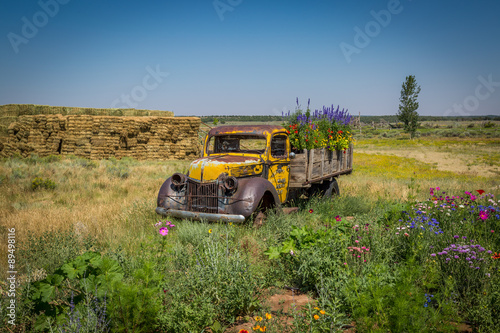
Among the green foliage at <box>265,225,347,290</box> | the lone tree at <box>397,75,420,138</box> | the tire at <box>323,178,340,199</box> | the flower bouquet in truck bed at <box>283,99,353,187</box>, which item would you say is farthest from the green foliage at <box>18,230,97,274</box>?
the lone tree at <box>397,75,420,138</box>

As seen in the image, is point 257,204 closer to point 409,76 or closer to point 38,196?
point 38,196

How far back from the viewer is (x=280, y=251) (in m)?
3.83

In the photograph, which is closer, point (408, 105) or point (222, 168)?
point (222, 168)

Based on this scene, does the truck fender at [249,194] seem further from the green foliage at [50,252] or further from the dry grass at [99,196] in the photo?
the green foliage at [50,252]

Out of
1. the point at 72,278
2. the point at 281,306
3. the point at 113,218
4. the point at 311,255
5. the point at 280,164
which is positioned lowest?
the point at 281,306

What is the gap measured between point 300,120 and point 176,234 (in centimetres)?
431

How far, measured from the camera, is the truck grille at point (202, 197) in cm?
530

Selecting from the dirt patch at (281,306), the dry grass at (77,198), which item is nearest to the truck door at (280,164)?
the dry grass at (77,198)

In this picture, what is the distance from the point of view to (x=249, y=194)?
5117 mm

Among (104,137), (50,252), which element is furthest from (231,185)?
(104,137)

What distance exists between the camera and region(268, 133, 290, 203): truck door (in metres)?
6.20

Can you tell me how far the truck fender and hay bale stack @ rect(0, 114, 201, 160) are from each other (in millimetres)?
13386

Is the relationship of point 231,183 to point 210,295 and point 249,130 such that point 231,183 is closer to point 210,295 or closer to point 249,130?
point 249,130

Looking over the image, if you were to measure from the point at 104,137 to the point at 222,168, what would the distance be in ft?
45.9
